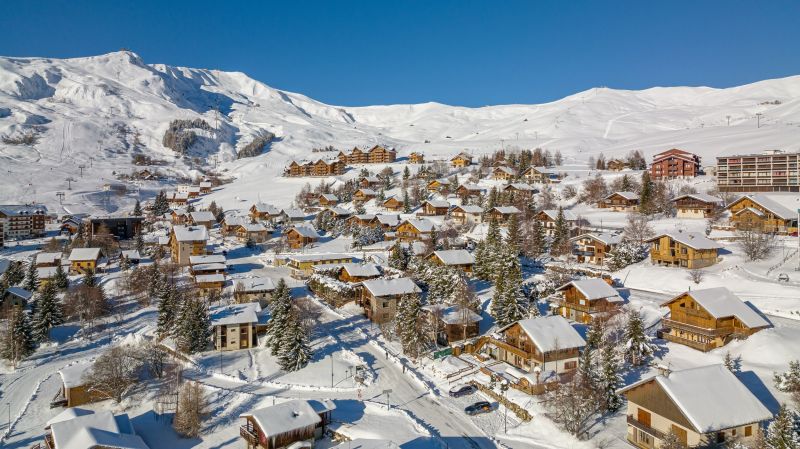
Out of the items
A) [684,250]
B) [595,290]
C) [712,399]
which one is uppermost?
[684,250]

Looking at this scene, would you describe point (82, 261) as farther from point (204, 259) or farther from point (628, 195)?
point (628, 195)

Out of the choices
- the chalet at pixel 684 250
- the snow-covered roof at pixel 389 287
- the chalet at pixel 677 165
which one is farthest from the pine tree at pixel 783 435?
the chalet at pixel 677 165

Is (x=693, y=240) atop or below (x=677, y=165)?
below

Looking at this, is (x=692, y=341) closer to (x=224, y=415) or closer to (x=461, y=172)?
(x=224, y=415)

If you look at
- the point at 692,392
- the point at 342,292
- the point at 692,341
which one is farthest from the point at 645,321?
the point at 342,292

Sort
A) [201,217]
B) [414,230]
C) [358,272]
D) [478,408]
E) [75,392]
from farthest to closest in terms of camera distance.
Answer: [201,217] < [414,230] < [358,272] < [75,392] < [478,408]

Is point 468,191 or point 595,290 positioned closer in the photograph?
point 595,290

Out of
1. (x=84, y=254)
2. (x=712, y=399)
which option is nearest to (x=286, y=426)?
(x=712, y=399)
